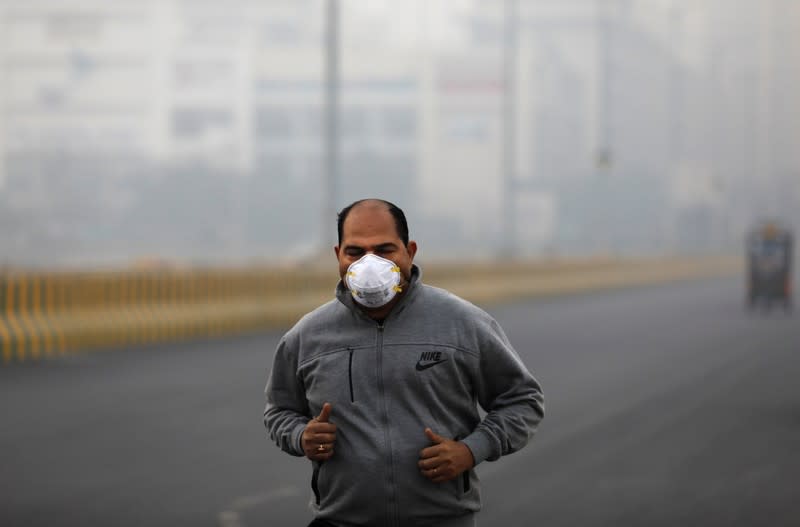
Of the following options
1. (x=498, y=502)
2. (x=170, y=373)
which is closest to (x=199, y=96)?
(x=170, y=373)

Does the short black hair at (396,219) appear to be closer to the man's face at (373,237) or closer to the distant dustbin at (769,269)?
the man's face at (373,237)

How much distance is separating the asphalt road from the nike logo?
410cm

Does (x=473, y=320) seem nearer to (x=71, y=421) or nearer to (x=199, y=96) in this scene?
(x=71, y=421)

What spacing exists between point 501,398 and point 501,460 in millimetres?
6189

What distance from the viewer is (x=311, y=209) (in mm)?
117750

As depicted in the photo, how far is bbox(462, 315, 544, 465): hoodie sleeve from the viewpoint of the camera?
3.57 m

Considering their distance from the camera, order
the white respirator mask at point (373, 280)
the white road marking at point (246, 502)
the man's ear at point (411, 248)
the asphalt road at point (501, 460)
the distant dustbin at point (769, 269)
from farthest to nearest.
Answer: the distant dustbin at point (769, 269), the asphalt road at point (501, 460), the white road marking at point (246, 502), the man's ear at point (411, 248), the white respirator mask at point (373, 280)

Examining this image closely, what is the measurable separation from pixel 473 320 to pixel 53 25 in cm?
13182

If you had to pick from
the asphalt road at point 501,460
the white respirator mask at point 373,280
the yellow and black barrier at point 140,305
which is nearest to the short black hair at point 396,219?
the white respirator mask at point 373,280

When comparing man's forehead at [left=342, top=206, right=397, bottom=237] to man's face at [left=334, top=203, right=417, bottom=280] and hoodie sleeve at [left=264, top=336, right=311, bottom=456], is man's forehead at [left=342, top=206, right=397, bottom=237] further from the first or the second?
hoodie sleeve at [left=264, top=336, right=311, bottom=456]

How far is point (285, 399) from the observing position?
373 cm

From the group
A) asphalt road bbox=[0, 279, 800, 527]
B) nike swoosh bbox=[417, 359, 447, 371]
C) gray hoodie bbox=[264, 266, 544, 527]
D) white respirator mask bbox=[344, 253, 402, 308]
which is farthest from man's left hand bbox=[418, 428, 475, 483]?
asphalt road bbox=[0, 279, 800, 527]

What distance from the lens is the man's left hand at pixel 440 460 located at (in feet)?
11.2

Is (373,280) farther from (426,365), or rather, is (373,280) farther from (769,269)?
(769,269)
